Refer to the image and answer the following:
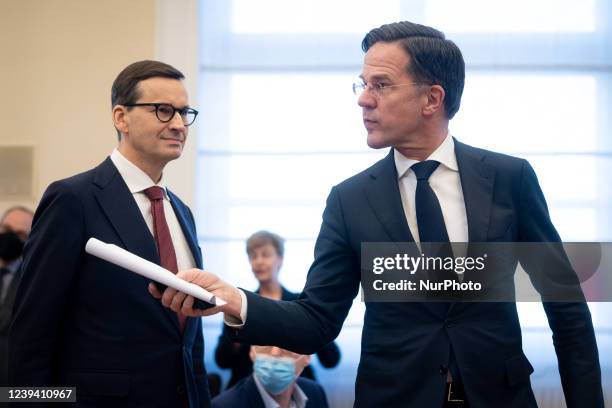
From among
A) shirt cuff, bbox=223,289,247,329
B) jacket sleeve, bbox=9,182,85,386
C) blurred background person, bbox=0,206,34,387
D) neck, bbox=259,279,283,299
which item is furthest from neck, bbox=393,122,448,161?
neck, bbox=259,279,283,299

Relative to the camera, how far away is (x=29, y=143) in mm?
5105

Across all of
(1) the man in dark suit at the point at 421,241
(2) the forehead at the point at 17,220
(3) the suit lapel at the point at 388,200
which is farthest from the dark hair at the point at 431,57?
(2) the forehead at the point at 17,220

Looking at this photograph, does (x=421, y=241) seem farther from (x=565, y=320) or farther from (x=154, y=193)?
(x=154, y=193)

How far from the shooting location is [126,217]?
2346 mm

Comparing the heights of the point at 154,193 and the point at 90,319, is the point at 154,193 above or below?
above

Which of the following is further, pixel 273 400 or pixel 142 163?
pixel 273 400

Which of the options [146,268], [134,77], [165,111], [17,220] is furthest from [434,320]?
[17,220]

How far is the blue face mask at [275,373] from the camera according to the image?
11.3ft

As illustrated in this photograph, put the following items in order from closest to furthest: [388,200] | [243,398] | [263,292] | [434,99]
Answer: [388,200], [434,99], [243,398], [263,292]

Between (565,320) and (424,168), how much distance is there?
1.53 feet

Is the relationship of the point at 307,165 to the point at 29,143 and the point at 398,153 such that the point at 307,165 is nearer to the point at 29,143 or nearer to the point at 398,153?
the point at 29,143

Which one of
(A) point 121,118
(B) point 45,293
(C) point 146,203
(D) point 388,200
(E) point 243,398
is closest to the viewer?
(D) point 388,200

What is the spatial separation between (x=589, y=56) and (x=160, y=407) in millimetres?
3831

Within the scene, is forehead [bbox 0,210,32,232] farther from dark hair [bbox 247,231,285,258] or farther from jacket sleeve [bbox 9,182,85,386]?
jacket sleeve [bbox 9,182,85,386]
